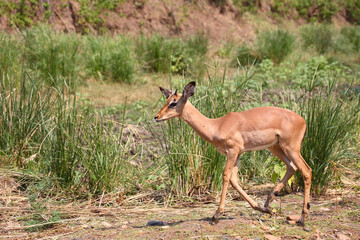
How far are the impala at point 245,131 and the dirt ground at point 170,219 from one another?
0.20m

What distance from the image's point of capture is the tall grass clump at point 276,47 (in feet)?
45.1

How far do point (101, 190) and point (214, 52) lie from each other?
11088 millimetres

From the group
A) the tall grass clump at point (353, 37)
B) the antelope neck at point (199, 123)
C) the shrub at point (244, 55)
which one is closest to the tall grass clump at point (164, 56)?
the shrub at point (244, 55)

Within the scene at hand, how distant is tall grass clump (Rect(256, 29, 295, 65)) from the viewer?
13738 mm

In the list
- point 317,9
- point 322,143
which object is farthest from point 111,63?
point 317,9

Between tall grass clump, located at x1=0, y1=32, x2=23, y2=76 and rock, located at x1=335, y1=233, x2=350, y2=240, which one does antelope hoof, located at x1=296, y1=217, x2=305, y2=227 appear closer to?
rock, located at x1=335, y1=233, x2=350, y2=240

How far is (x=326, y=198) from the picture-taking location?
4996mm

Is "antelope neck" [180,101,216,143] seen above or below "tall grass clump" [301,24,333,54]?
above

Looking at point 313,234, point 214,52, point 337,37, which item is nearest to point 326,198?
point 313,234

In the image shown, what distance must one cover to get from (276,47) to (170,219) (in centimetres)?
1036

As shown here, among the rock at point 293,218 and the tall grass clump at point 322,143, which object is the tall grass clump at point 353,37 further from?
the rock at point 293,218

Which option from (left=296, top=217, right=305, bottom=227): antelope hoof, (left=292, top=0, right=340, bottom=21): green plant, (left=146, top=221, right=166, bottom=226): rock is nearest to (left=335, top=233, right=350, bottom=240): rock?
(left=296, top=217, right=305, bottom=227): antelope hoof

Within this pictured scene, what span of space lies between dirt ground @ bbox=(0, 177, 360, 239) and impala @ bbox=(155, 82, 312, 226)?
0.20 m

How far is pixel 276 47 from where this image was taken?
13664 mm
